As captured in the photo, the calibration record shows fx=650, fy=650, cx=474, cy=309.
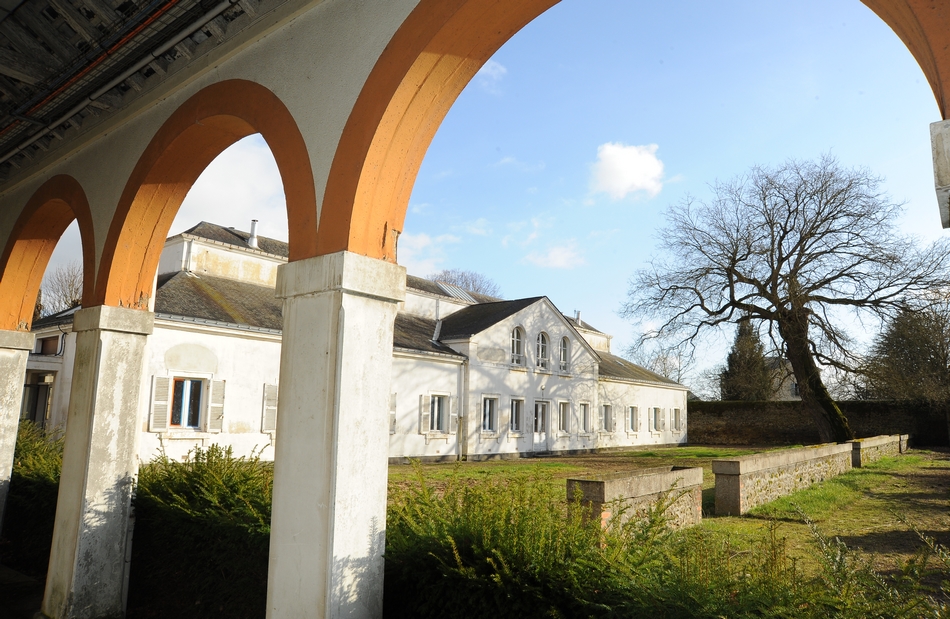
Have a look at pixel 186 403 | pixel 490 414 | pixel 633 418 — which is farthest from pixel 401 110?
pixel 633 418

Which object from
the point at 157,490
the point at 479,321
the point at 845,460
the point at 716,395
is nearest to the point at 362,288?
the point at 157,490

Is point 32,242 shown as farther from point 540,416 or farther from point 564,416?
point 564,416

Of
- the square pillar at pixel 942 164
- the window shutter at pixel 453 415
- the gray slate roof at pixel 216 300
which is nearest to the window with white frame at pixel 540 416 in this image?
the window shutter at pixel 453 415

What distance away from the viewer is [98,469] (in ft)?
18.4

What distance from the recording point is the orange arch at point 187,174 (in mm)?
4059

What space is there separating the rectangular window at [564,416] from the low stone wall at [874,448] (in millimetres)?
10426

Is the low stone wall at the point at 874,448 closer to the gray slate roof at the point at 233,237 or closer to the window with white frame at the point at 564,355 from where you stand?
the window with white frame at the point at 564,355

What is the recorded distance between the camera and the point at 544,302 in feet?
81.1

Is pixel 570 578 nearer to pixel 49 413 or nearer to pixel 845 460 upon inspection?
pixel 845 460

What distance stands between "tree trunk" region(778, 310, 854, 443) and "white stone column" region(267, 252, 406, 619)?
18.1 m

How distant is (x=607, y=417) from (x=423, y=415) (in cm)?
1172

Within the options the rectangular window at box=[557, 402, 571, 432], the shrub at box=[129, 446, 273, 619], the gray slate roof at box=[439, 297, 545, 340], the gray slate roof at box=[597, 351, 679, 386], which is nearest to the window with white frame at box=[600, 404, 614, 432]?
the gray slate roof at box=[597, 351, 679, 386]

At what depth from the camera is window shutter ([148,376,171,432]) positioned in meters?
14.1

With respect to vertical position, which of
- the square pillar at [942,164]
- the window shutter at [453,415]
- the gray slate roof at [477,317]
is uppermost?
the gray slate roof at [477,317]
